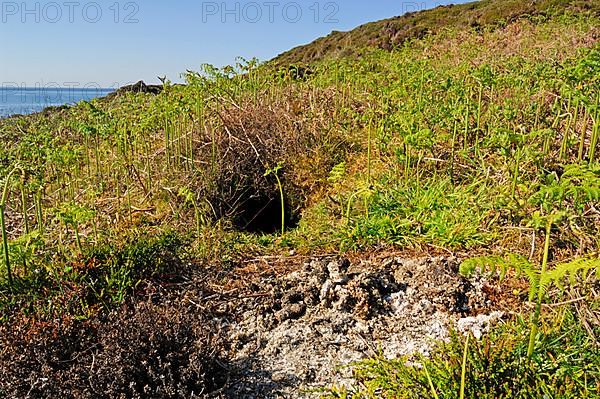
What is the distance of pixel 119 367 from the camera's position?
74.4 inches

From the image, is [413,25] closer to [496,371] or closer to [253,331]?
[253,331]

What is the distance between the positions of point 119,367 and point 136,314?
34cm

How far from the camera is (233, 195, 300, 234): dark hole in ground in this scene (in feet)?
14.7

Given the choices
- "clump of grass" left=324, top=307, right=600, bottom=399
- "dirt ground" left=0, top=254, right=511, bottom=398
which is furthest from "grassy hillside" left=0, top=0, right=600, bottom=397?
"dirt ground" left=0, top=254, right=511, bottom=398

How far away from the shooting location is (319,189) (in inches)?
175

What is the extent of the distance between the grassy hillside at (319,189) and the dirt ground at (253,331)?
0.14m

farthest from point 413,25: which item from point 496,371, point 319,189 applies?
point 496,371

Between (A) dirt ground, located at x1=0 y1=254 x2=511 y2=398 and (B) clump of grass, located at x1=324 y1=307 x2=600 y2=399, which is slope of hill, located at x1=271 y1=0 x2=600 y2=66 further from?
(B) clump of grass, located at x1=324 y1=307 x2=600 y2=399

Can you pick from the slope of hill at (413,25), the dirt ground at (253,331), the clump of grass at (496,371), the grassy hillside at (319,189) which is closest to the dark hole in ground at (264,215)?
the grassy hillside at (319,189)

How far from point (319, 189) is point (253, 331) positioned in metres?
2.25

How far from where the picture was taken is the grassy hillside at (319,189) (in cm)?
229

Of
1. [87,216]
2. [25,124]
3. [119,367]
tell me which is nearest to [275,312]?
[119,367]

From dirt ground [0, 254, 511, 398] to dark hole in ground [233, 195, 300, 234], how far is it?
1579 mm

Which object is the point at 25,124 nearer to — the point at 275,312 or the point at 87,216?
the point at 87,216
